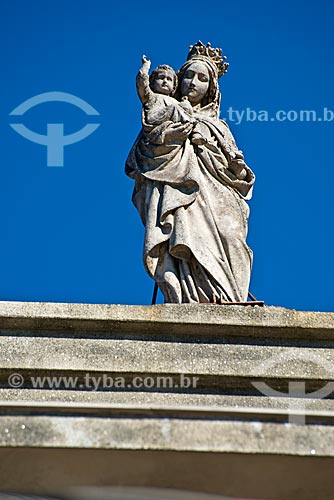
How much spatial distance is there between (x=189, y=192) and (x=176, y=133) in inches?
24.0

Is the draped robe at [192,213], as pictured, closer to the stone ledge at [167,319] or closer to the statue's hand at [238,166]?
the statue's hand at [238,166]

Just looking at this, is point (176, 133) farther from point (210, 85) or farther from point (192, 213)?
point (210, 85)

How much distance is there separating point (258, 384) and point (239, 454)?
0.94 m

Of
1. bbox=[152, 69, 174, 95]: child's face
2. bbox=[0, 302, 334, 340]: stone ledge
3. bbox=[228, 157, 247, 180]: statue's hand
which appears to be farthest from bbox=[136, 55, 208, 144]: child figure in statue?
bbox=[0, 302, 334, 340]: stone ledge

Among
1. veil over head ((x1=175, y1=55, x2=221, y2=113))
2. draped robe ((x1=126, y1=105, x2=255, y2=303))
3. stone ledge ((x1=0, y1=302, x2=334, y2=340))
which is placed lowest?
stone ledge ((x1=0, y1=302, x2=334, y2=340))

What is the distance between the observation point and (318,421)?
6.27 meters

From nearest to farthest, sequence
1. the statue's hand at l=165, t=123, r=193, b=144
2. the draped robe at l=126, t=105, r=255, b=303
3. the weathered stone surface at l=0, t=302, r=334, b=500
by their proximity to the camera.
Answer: the weathered stone surface at l=0, t=302, r=334, b=500, the draped robe at l=126, t=105, r=255, b=303, the statue's hand at l=165, t=123, r=193, b=144

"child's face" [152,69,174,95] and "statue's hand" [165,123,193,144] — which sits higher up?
"child's face" [152,69,174,95]

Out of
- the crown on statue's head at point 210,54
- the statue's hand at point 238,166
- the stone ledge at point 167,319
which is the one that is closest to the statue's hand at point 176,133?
the statue's hand at point 238,166

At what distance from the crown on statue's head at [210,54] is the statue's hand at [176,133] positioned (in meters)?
1.41

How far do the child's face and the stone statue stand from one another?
0.01 m

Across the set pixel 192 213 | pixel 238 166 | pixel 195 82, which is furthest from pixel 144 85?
pixel 192 213

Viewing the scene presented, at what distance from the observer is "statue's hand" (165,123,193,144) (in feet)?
30.5

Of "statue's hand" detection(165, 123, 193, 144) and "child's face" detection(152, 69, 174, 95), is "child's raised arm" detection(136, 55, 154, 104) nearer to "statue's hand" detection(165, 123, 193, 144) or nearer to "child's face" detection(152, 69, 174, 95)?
"child's face" detection(152, 69, 174, 95)
